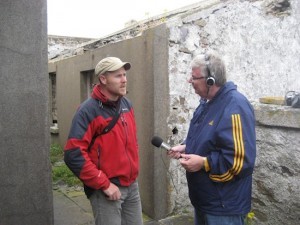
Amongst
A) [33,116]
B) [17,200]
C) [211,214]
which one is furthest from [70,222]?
[211,214]

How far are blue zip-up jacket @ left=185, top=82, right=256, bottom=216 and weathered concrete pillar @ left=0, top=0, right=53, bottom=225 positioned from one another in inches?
71.4

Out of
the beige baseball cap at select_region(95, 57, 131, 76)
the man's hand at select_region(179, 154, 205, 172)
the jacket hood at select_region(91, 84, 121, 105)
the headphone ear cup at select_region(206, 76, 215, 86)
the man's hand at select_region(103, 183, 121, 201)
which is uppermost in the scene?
the beige baseball cap at select_region(95, 57, 131, 76)

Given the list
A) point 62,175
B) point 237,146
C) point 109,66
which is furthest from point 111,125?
point 62,175

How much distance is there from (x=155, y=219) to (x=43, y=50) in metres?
2.83

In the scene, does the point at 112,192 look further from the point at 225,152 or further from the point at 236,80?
the point at 236,80

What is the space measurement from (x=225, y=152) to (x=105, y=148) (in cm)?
99

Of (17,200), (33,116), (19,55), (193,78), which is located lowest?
(17,200)

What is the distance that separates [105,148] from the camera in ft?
9.37

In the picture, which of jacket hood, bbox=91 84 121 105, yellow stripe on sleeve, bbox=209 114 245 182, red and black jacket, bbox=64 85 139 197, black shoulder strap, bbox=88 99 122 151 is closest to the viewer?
yellow stripe on sleeve, bbox=209 114 245 182

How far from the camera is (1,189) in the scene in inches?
140

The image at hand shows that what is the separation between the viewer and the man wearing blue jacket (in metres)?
2.43

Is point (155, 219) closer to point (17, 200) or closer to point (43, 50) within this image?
point (17, 200)

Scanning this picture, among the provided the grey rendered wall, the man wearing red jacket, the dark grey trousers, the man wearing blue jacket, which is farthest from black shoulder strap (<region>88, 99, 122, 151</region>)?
the grey rendered wall

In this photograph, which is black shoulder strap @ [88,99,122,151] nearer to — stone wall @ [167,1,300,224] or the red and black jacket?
the red and black jacket
